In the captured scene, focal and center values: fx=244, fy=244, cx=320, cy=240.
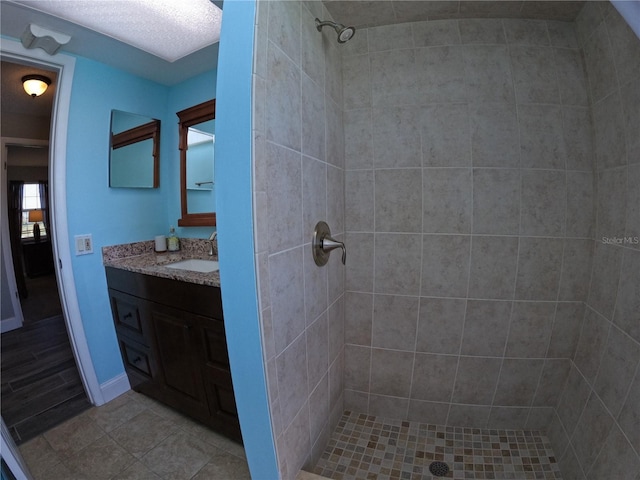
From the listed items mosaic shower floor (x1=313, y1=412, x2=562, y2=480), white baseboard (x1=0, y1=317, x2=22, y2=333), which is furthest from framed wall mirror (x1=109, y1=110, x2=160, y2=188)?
white baseboard (x1=0, y1=317, x2=22, y2=333)

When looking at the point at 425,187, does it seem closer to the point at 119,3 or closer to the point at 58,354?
the point at 119,3

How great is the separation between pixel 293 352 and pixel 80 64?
208 cm

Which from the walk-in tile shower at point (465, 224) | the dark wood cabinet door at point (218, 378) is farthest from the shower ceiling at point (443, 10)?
the dark wood cabinet door at point (218, 378)

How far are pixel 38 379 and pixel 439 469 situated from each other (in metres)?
2.71

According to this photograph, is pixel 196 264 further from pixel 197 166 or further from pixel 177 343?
pixel 197 166

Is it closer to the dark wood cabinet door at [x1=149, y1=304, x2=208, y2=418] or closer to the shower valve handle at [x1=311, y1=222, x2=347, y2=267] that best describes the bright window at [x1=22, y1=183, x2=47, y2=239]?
the dark wood cabinet door at [x1=149, y1=304, x2=208, y2=418]

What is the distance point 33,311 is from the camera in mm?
3016

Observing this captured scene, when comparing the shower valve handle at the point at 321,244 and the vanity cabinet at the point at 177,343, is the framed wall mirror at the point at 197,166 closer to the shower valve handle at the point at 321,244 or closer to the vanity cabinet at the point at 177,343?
the vanity cabinet at the point at 177,343

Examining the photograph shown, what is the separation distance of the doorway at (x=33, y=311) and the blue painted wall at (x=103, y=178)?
0.24 m

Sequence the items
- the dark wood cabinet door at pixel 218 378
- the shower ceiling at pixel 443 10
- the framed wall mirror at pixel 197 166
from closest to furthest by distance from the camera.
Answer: the shower ceiling at pixel 443 10 → the dark wood cabinet door at pixel 218 378 → the framed wall mirror at pixel 197 166

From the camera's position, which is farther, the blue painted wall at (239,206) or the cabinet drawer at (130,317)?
the cabinet drawer at (130,317)

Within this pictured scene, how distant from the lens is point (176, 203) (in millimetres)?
1934

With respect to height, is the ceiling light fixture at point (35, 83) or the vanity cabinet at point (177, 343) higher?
the ceiling light fixture at point (35, 83)

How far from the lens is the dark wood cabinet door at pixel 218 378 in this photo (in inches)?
45.9
